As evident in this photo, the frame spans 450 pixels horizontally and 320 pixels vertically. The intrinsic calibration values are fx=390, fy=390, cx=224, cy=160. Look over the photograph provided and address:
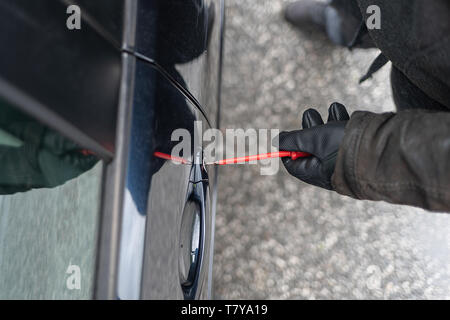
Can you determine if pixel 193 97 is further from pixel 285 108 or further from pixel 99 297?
pixel 285 108

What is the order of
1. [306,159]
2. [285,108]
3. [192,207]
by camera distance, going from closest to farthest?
1. [192,207]
2. [306,159]
3. [285,108]

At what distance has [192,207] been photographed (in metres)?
0.73

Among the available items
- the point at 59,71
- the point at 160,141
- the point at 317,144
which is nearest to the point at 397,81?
the point at 317,144

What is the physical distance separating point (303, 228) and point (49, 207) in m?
0.92

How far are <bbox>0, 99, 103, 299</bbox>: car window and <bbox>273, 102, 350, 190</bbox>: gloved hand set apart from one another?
0.44m

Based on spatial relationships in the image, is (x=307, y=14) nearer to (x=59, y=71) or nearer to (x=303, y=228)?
(x=303, y=228)

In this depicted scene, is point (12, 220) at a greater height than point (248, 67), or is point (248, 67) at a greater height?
point (248, 67)

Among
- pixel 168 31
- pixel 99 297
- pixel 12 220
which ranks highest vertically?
pixel 168 31

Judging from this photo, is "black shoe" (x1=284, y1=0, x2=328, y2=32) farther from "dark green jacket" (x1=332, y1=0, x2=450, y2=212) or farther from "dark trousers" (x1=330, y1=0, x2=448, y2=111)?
"dark green jacket" (x1=332, y1=0, x2=450, y2=212)

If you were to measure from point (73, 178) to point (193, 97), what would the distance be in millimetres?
263

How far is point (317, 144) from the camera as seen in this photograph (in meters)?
0.81

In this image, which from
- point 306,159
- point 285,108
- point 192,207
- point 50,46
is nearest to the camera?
point 50,46

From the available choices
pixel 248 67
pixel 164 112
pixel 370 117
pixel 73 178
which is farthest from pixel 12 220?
pixel 248 67

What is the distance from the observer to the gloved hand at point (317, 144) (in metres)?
0.78
